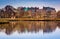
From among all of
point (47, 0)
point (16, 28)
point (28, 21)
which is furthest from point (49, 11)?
point (16, 28)

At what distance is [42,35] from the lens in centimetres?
313

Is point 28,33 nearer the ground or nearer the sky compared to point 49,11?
nearer the ground

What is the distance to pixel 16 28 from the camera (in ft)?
10.3

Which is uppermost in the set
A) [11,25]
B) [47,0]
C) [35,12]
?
[47,0]

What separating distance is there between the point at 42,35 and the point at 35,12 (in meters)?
0.40

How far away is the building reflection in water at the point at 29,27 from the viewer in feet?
10.3

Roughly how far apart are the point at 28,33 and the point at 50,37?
37cm

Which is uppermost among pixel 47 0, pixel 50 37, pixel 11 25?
pixel 47 0

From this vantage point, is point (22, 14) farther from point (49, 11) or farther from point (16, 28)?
point (49, 11)

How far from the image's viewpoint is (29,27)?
3.16 meters

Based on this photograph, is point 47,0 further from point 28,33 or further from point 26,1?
point 28,33

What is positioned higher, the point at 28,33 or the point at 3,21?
the point at 3,21

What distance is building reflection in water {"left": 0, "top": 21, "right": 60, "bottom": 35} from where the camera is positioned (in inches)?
124

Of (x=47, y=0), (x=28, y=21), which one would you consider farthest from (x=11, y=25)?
(x=47, y=0)
